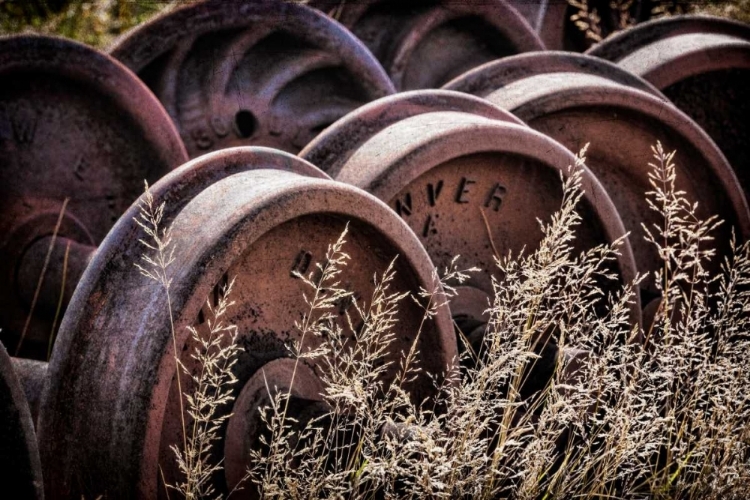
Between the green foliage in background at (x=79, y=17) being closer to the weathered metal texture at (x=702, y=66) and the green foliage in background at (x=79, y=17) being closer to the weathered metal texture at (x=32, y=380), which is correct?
the weathered metal texture at (x=702, y=66)

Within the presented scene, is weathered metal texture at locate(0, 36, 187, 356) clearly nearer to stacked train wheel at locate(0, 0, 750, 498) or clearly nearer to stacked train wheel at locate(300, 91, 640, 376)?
stacked train wheel at locate(0, 0, 750, 498)

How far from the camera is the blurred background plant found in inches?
232

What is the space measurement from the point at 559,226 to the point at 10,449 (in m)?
1.43

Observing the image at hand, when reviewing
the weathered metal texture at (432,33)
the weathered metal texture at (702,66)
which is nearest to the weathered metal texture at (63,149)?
the weathered metal texture at (432,33)

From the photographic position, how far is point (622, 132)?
3.73m

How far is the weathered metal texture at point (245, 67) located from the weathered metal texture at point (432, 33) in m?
0.59

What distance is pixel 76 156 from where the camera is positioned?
10.7 ft

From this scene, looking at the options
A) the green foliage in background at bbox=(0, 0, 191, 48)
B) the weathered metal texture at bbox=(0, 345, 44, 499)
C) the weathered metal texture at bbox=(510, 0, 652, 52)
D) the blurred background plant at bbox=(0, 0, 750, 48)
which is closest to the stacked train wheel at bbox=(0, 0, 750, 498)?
the weathered metal texture at bbox=(0, 345, 44, 499)

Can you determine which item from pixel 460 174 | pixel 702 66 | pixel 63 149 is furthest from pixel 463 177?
pixel 702 66

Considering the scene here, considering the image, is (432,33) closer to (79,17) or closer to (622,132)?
(622,132)

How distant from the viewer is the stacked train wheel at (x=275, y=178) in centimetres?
208

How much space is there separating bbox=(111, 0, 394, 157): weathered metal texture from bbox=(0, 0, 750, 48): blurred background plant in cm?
226

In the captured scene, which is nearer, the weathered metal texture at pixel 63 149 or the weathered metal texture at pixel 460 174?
the weathered metal texture at pixel 460 174

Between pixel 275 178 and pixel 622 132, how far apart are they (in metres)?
1.96
